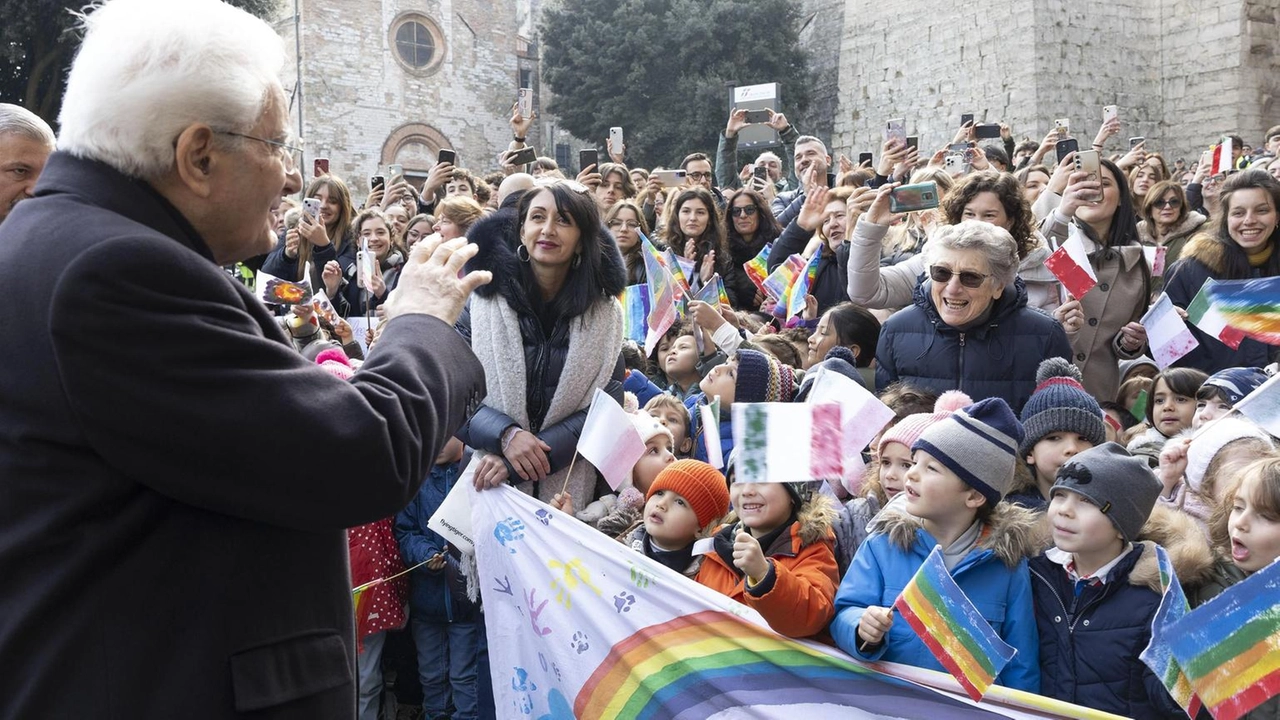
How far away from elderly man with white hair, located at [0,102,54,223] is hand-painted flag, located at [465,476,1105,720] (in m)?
1.65

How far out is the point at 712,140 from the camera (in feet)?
100

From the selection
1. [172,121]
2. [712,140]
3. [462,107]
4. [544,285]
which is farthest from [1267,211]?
[462,107]

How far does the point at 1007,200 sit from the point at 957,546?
8.18 feet

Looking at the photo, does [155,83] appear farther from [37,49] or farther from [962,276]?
[37,49]

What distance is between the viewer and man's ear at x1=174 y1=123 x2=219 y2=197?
1766 mm

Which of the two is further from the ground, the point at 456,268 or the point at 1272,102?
the point at 1272,102

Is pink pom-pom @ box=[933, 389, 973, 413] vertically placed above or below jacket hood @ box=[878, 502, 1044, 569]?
above

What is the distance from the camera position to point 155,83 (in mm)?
1726

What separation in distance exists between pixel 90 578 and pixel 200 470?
22 centimetres

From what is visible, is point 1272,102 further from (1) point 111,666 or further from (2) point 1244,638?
(1) point 111,666

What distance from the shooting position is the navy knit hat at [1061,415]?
3938 mm

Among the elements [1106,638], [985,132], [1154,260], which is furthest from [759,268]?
[985,132]

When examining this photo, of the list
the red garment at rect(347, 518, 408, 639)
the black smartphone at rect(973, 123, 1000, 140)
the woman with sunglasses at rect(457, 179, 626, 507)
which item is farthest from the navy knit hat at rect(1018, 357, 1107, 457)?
the black smartphone at rect(973, 123, 1000, 140)

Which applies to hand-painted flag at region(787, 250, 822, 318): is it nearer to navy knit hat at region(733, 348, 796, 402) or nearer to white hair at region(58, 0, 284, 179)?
navy knit hat at region(733, 348, 796, 402)
